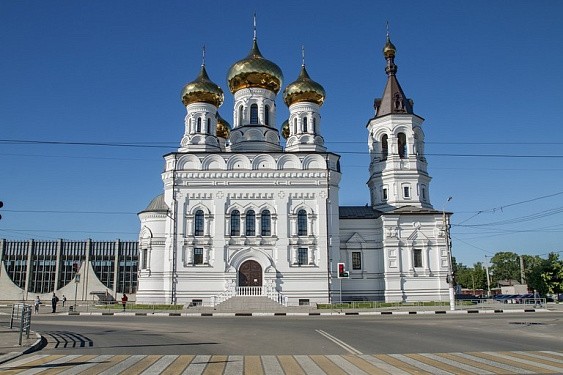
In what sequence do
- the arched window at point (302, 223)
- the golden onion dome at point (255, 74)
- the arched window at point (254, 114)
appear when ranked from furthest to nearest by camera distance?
1. the arched window at point (254, 114)
2. the golden onion dome at point (255, 74)
3. the arched window at point (302, 223)

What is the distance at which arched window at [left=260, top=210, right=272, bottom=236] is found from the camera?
37.1 metres

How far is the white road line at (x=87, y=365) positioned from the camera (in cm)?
885

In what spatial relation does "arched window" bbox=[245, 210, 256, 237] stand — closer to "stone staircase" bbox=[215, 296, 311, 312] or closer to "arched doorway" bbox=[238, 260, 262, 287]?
"arched doorway" bbox=[238, 260, 262, 287]

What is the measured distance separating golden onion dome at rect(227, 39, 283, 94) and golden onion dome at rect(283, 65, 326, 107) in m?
1.44

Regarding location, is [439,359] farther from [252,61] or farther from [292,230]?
[252,61]

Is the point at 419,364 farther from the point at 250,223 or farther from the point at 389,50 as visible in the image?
the point at 389,50

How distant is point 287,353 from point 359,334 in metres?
5.11

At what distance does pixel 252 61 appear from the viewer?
4212 cm

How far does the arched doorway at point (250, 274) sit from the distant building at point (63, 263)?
21.0 meters

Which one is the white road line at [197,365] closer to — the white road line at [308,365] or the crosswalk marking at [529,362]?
the white road line at [308,365]

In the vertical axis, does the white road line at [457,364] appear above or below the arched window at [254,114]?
below

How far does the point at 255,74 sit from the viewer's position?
41812 mm

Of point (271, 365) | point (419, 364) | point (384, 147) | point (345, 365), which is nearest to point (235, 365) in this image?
point (271, 365)

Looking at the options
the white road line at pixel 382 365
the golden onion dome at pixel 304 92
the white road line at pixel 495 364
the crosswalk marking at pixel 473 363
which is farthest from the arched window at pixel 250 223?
the white road line at pixel 495 364
